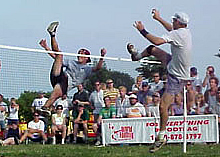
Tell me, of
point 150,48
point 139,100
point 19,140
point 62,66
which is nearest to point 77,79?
point 62,66

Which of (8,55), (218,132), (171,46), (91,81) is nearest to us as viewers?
(171,46)

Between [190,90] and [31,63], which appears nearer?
[190,90]

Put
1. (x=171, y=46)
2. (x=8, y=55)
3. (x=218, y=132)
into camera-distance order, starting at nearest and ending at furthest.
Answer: (x=171, y=46), (x=218, y=132), (x=8, y=55)

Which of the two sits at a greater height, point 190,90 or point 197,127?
point 190,90

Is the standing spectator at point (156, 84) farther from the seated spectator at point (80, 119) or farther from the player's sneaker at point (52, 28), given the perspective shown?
the player's sneaker at point (52, 28)

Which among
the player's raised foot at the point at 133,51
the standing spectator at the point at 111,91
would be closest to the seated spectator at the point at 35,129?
Answer: the standing spectator at the point at 111,91

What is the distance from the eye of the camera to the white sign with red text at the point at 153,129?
12.9 meters

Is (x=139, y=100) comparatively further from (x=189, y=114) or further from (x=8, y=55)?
(x=8, y=55)

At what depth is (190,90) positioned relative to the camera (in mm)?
13109

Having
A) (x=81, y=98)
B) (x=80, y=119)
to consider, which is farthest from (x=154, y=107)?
(x=80, y=119)

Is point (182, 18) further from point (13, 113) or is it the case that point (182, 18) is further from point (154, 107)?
point (13, 113)

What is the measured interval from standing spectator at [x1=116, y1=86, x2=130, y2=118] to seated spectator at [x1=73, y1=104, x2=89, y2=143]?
102 centimetres

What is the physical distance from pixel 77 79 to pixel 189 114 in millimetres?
3031

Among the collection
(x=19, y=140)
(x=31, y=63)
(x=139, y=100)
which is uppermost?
(x=31, y=63)
